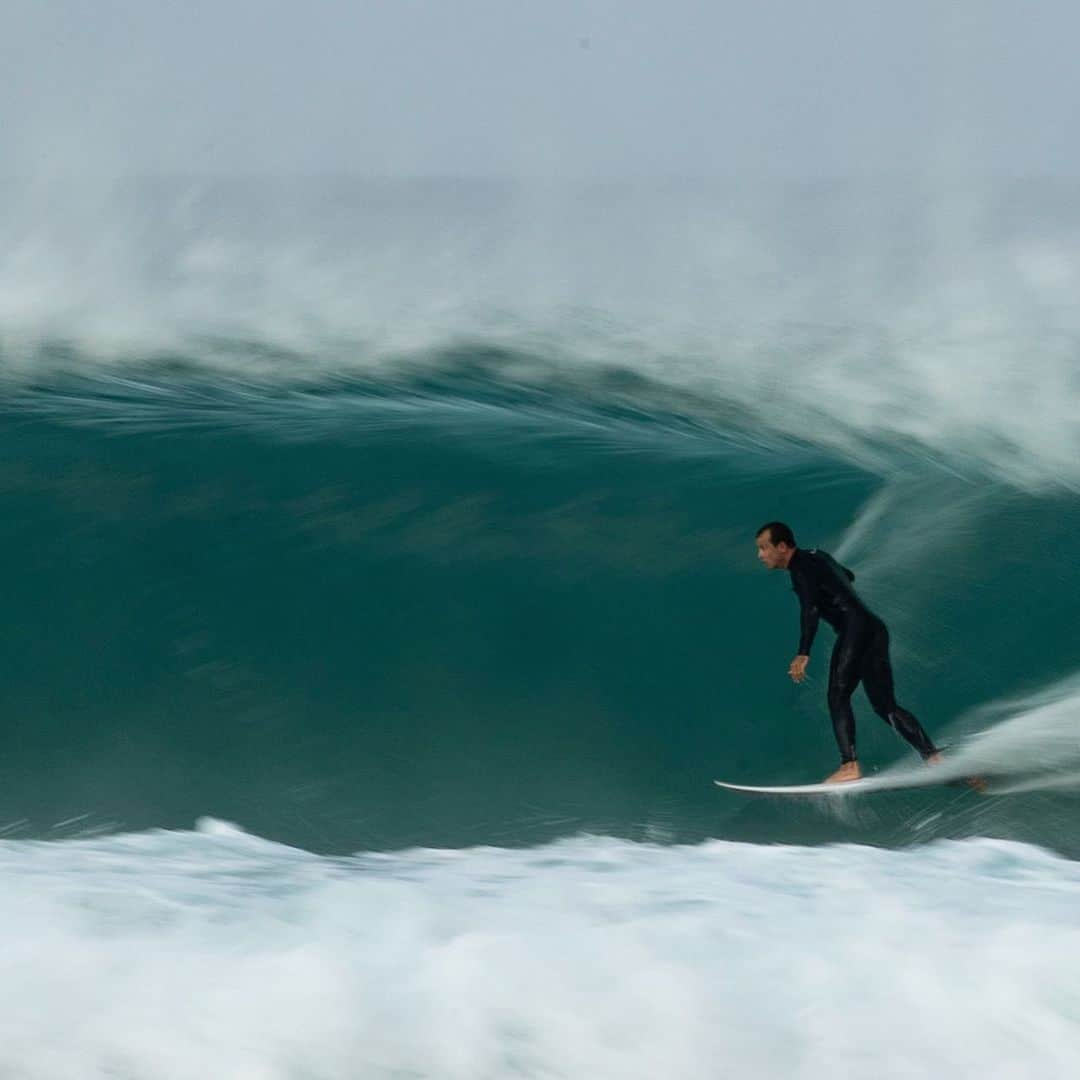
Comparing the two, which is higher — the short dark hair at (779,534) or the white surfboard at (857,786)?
the short dark hair at (779,534)

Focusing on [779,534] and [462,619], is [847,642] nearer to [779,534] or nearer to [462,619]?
[779,534]

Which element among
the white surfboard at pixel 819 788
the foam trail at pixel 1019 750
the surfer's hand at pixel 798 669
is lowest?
the white surfboard at pixel 819 788

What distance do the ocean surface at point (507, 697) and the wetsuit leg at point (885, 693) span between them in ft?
0.70

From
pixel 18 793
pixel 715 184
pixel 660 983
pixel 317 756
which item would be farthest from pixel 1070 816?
pixel 715 184

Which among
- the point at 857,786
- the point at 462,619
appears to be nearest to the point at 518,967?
the point at 857,786

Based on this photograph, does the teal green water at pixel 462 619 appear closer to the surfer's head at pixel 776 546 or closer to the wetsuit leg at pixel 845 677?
the wetsuit leg at pixel 845 677

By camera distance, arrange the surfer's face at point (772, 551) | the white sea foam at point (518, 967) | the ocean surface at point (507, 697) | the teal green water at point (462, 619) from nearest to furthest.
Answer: the white sea foam at point (518, 967)
the ocean surface at point (507, 697)
the teal green water at point (462, 619)
the surfer's face at point (772, 551)

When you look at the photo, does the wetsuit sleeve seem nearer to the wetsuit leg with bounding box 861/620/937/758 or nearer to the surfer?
the surfer

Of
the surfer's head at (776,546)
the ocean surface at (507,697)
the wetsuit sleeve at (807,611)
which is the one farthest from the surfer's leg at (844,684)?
the surfer's head at (776,546)

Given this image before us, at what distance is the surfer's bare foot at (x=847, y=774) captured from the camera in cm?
720

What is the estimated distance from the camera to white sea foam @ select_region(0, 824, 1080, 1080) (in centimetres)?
538

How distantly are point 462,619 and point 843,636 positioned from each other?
2.03 metres

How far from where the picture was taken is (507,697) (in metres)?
7.68

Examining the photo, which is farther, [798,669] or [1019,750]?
[1019,750]
